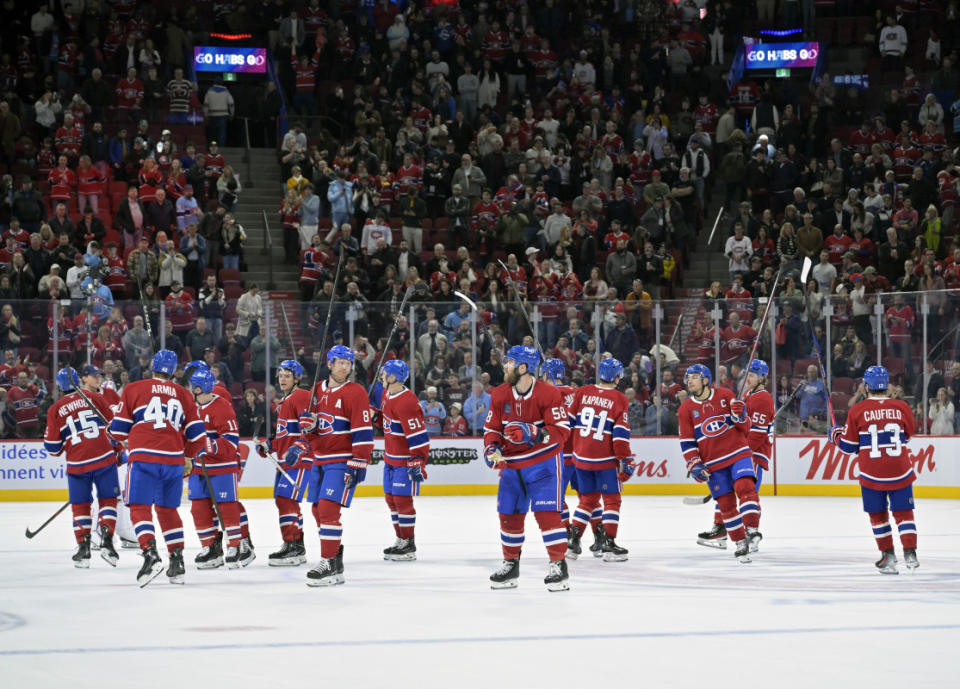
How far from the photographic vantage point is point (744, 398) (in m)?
11.9

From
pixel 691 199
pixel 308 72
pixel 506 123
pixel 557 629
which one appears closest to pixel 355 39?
pixel 308 72

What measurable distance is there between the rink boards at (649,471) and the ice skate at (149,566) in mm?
7162

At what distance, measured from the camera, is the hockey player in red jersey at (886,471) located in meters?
9.89

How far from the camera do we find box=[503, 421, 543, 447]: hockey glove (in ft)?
29.0

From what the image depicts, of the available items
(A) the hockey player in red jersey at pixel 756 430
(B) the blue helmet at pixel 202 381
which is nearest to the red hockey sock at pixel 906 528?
(A) the hockey player in red jersey at pixel 756 430

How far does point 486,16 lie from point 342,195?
588 cm

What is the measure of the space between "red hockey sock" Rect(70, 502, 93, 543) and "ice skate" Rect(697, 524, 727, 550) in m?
5.03

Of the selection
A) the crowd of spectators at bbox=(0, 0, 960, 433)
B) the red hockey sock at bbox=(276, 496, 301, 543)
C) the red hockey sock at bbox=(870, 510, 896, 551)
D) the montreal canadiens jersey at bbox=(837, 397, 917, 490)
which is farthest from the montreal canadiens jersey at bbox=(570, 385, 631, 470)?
the crowd of spectators at bbox=(0, 0, 960, 433)

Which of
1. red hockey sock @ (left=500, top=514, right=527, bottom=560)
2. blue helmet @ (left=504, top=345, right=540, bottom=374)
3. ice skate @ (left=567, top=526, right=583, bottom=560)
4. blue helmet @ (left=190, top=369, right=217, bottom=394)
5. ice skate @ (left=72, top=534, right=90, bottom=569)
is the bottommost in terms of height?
ice skate @ (left=567, top=526, right=583, bottom=560)

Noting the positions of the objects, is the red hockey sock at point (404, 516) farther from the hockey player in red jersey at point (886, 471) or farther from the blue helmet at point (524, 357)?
the hockey player in red jersey at point (886, 471)

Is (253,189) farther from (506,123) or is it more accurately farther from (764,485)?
(764,485)

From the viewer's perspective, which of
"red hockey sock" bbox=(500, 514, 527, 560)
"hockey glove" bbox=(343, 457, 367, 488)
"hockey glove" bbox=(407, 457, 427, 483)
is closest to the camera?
"red hockey sock" bbox=(500, 514, 527, 560)

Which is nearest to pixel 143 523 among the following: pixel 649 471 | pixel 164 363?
pixel 164 363

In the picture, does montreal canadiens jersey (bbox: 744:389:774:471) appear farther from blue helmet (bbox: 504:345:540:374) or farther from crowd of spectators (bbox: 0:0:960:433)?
crowd of spectators (bbox: 0:0:960:433)
